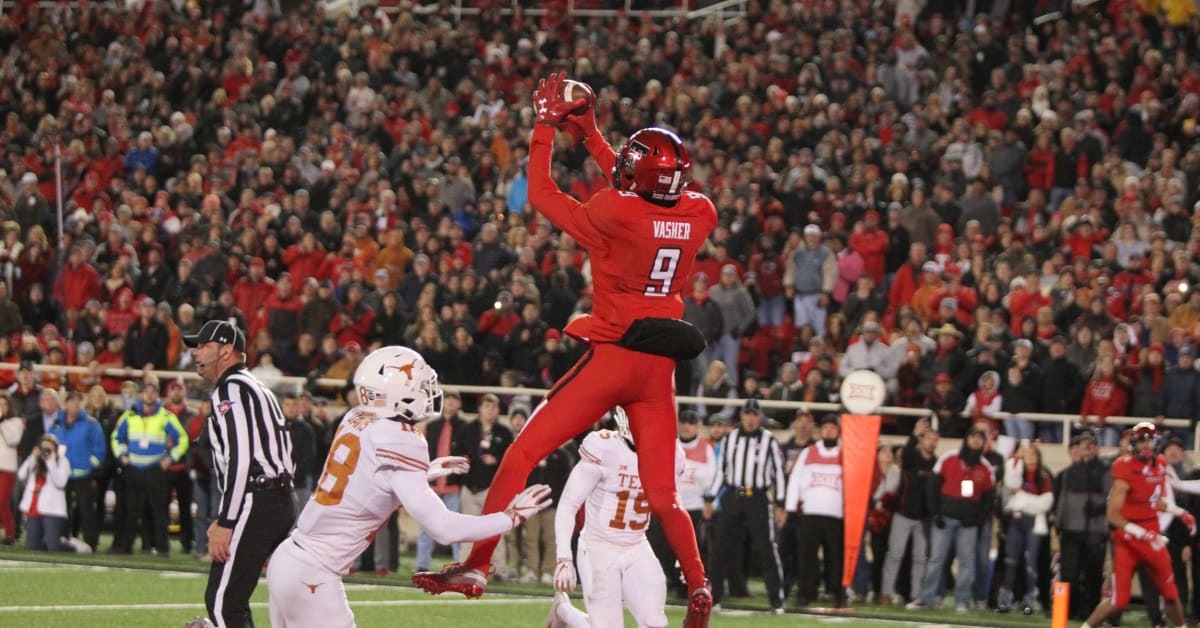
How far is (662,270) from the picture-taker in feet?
26.9

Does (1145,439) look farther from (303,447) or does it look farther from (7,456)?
(7,456)

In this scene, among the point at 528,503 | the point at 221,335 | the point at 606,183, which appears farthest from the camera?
the point at 606,183

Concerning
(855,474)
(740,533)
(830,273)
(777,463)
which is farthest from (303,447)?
(830,273)

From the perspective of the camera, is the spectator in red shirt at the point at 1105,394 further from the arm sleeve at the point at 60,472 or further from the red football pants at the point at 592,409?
the arm sleeve at the point at 60,472

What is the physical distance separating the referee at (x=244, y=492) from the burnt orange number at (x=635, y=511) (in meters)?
2.05

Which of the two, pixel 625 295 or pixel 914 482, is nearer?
pixel 625 295

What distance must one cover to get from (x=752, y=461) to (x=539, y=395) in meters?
3.01

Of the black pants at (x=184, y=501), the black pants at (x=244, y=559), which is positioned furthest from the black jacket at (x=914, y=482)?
the black pants at (x=244, y=559)

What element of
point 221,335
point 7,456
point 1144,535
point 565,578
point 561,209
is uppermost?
point 561,209

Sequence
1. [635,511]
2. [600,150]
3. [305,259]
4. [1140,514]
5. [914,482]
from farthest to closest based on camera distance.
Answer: [305,259], [914,482], [1140,514], [635,511], [600,150]

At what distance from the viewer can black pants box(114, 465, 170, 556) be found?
1834 cm

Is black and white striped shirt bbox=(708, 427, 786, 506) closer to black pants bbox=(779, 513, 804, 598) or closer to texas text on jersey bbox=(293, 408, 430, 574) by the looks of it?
black pants bbox=(779, 513, 804, 598)

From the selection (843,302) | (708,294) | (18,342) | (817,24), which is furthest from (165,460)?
(817,24)

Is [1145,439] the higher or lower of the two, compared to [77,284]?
lower
